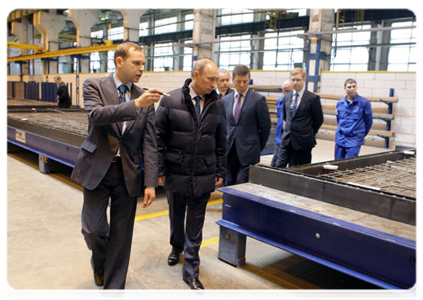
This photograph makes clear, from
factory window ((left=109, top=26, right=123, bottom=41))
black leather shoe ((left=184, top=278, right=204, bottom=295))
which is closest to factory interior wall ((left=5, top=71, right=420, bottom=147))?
black leather shoe ((left=184, top=278, right=204, bottom=295))

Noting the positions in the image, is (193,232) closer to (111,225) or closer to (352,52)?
(111,225)

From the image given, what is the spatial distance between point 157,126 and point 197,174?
0.43 metres

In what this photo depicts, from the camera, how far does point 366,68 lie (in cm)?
1695

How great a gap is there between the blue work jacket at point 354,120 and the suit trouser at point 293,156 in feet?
2.55

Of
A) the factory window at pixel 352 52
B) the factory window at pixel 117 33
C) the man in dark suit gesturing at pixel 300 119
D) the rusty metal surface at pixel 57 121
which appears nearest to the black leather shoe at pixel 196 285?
the man in dark suit gesturing at pixel 300 119

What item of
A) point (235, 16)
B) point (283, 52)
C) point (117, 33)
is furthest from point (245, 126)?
point (117, 33)

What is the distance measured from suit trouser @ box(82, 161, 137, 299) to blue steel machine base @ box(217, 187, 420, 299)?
32.1 inches

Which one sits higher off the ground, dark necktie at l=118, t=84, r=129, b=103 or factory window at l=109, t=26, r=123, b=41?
factory window at l=109, t=26, r=123, b=41

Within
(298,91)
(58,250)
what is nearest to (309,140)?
(298,91)

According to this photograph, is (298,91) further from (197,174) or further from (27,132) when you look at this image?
(27,132)

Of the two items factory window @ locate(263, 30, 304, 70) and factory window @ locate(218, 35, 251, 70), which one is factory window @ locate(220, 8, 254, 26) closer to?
factory window @ locate(218, 35, 251, 70)

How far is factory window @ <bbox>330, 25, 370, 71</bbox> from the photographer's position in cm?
1697

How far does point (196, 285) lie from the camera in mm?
2557

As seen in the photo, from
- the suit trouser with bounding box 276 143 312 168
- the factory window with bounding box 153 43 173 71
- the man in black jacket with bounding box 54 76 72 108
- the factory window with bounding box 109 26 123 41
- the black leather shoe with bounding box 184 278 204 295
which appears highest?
the factory window with bounding box 109 26 123 41
